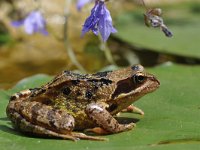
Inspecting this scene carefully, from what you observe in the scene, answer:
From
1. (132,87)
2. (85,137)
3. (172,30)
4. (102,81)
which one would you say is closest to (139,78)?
(132,87)

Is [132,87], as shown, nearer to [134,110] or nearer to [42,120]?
[134,110]

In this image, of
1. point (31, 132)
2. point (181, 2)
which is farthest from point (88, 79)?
point (181, 2)

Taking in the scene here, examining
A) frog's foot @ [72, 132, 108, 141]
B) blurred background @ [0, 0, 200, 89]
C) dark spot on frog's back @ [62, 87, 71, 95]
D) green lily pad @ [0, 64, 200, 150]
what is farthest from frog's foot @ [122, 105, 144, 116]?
blurred background @ [0, 0, 200, 89]

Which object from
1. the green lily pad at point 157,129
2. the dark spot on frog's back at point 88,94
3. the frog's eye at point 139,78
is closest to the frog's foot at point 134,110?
the green lily pad at point 157,129

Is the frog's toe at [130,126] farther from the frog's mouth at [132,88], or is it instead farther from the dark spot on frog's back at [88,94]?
the dark spot on frog's back at [88,94]

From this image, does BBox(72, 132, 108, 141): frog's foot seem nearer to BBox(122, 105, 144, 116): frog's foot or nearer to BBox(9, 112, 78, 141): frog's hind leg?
BBox(9, 112, 78, 141): frog's hind leg

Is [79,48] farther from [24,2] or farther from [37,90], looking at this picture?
[37,90]
